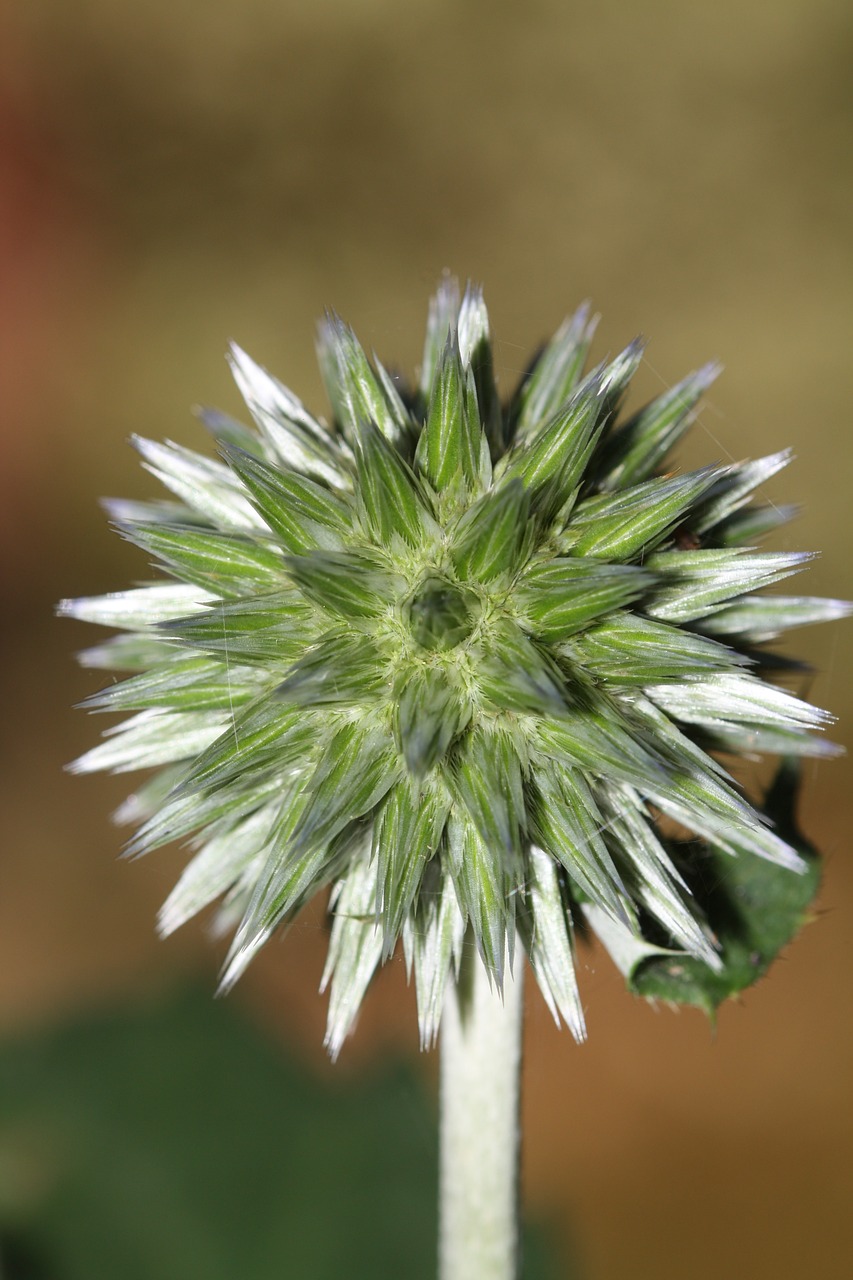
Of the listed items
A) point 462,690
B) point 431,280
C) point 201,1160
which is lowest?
point 201,1160

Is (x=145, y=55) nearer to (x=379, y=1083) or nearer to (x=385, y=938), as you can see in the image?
(x=379, y=1083)

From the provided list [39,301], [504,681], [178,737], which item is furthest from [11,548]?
[504,681]

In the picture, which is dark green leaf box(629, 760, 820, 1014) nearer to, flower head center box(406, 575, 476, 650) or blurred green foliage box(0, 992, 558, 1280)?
flower head center box(406, 575, 476, 650)

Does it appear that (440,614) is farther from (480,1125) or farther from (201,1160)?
(201,1160)

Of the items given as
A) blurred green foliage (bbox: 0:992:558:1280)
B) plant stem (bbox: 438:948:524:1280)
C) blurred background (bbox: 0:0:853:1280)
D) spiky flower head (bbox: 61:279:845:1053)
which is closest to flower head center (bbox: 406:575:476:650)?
spiky flower head (bbox: 61:279:845:1053)

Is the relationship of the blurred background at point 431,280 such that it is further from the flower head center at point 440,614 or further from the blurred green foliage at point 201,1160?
the flower head center at point 440,614

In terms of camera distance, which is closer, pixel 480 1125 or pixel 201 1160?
pixel 480 1125

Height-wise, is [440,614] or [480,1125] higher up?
[440,614]

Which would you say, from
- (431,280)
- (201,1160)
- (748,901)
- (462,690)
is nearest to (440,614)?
(462,690)
